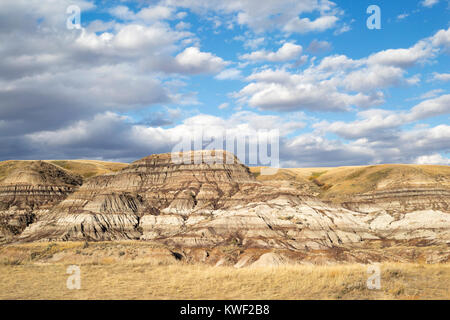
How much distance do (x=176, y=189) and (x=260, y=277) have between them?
77.8 meters

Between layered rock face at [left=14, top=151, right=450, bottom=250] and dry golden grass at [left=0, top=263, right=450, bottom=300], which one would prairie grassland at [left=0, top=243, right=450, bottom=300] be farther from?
layered rock face at [left=14, top=151, right=450, bottom=250]

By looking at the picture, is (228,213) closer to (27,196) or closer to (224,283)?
(224,283)

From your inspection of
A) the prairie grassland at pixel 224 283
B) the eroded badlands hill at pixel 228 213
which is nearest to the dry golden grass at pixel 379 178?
the eroded badlands hill at pixel 228 213

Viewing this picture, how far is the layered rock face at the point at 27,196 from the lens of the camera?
283 ft

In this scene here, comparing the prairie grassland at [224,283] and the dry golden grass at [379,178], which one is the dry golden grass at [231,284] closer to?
the prairie grassland at [224,283]

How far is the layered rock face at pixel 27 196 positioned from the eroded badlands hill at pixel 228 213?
84.4 inches

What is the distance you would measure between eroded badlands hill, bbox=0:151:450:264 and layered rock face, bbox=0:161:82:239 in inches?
84.4

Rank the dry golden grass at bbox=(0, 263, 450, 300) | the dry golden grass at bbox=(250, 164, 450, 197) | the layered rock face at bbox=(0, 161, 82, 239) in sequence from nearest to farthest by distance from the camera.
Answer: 1. the dry golden grass at bbox=(0, 263, 450, 300)
2. the layered rock face at bbox=(0, 161, 82, 239)
3. the dry golden grass at bbox=(250, 164, 450, 197)

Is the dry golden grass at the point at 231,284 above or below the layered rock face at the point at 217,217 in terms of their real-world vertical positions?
above

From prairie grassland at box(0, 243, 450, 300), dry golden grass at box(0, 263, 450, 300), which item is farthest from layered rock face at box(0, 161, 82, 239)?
dry golden grass at box(0, 263, 450, 300)

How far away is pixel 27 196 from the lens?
3826 inches

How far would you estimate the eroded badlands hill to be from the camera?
63812 millimetres

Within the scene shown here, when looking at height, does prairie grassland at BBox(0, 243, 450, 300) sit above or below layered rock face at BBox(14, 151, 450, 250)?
above

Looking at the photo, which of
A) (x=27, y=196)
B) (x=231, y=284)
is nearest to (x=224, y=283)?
(x=231, y=284)
